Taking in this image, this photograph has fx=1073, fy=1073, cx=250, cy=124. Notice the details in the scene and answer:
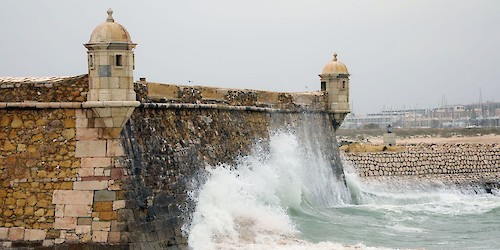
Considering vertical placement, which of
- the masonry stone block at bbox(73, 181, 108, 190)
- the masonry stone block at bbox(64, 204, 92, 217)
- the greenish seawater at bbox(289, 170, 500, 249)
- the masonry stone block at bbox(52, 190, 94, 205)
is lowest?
the greenish seawater at bbox(289, 170, 500, 249)

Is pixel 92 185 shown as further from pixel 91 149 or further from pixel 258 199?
pixel 258 199

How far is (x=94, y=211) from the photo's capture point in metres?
14.0

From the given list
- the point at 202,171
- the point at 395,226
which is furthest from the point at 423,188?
the point at 202,171

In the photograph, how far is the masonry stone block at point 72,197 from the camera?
1399 cm

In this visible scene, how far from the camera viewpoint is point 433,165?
34844 millimetres

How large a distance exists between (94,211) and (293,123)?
1096 centimetres

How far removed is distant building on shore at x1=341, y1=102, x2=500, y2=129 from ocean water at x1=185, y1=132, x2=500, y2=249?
92.8 m

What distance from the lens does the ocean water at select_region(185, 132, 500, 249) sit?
16.8 metres

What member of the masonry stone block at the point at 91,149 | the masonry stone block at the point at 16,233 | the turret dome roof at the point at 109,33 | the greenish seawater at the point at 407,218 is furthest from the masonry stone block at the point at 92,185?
the greenish seawater at the point at 407,218

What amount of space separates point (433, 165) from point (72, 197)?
22401mm

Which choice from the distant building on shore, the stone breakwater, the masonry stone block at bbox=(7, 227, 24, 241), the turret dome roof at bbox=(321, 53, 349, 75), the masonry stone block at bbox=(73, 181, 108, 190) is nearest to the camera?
the masonry stone block at bbox=(73, 181, 108, 190)

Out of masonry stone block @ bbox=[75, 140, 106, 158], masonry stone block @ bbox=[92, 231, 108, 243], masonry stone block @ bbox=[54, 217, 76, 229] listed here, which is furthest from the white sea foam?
masonry stone block @ bbox=[75, 140, 106, 158]

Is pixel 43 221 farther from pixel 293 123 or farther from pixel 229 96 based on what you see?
pixel 293 123

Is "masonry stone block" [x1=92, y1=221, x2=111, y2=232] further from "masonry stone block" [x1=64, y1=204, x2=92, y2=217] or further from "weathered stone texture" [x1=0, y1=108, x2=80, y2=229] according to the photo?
"weathered stone texture" [x1=0, y1=108, x2=80, y2=229]
